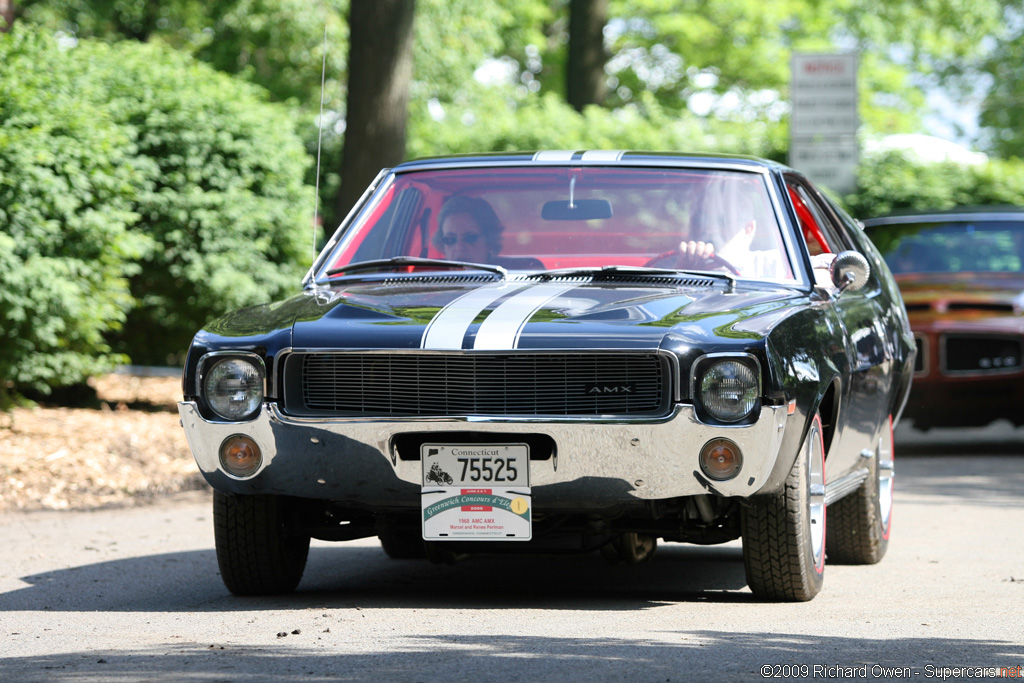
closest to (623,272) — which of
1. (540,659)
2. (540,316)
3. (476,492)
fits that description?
(540,316)

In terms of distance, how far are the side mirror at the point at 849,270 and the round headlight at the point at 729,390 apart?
120 centimetres

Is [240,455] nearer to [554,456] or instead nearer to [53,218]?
[554,456]

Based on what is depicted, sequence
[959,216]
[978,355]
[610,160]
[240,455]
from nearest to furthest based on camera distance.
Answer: [240,455], [610,160], [978,355], [959,216]

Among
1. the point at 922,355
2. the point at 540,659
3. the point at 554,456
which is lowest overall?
the point at 540,659

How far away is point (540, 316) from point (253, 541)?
1.39 meters

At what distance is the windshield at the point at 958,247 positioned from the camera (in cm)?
1182

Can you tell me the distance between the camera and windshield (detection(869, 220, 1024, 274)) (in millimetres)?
11820

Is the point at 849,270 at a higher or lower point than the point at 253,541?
higher

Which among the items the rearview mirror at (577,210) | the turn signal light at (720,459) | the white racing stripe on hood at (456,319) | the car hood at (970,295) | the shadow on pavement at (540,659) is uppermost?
the rearview mirror at (577,210)

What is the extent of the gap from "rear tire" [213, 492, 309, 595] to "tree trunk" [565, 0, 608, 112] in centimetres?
1896

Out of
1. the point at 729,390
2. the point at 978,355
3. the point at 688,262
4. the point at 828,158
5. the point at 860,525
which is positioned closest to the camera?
the point at 729,390

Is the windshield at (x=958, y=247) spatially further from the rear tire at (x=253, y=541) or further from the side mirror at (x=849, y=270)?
the rear tire at (x=253, y=541)

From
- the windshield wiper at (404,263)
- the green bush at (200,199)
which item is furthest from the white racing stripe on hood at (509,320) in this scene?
the green bush at (200,199)

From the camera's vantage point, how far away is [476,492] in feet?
16.6
